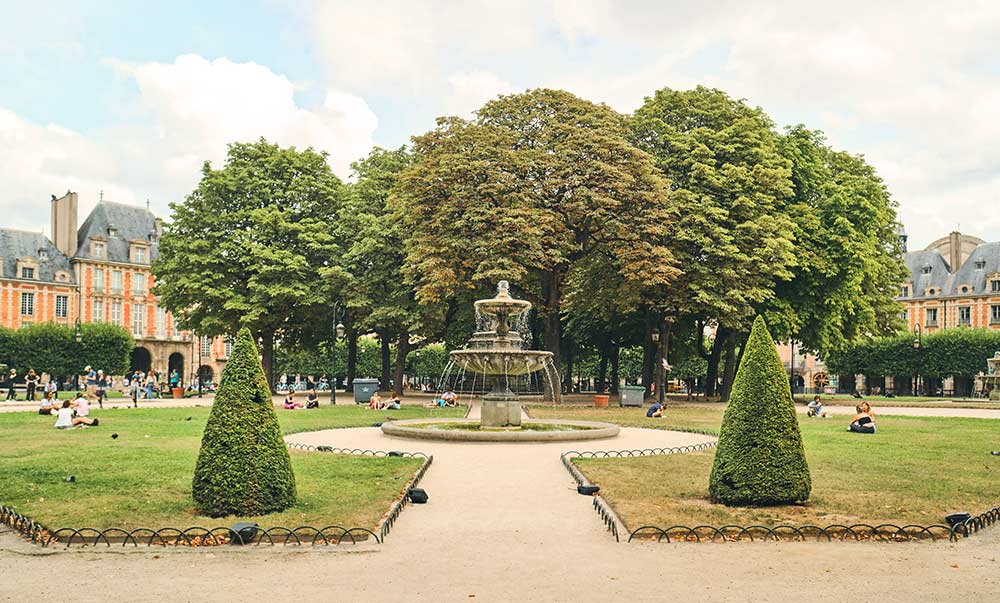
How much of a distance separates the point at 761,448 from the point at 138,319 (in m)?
78.3

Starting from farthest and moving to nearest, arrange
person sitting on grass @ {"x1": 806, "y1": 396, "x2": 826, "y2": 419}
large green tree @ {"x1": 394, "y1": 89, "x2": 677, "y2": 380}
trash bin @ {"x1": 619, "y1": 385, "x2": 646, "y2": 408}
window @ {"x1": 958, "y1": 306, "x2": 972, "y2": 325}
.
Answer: window @ {"x1": 958, "y1": 306, "x2": 972, "y2": 325} < trash bin @ {"x1": 619, "y1": 385, "x2": 646, "y2": 408} < large green tree @ {"x1": 394, "y1": 89, "x2": 677, "y2": 380} < person sitting on grass @ {"x1": 806, "y1": 396, "x2": 826, "y2": 419}

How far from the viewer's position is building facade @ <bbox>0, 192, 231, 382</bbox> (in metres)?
73.6

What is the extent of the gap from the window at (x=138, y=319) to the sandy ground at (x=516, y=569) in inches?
2983

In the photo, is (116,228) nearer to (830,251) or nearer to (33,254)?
(33,254)

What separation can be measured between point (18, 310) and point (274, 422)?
73.2 metres

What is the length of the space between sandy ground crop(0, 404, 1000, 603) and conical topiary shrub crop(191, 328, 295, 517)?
54.0 inches

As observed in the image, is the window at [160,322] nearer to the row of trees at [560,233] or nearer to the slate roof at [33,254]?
the slate roof at [33,254]

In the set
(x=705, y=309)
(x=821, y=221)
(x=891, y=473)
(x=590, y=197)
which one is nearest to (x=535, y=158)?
(x=590, y=197)

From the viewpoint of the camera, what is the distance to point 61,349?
206 feet

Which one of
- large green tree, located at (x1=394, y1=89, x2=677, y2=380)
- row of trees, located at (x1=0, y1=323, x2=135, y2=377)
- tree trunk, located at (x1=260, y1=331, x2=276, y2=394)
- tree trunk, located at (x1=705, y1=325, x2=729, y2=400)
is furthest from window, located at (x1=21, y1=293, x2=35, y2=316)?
tree trunk, located at (x1=705, y1=325, x2=729, y2=400)

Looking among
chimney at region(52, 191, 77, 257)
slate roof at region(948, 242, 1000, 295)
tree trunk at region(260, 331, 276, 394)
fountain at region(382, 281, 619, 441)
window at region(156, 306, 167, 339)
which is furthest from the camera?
slate roof at region(948, 242, 1000, 295)

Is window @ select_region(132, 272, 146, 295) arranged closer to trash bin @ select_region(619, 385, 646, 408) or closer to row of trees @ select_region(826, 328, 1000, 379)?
trash bin @ select_region(619, 385, 646, 408)

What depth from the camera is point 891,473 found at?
47.9 ft

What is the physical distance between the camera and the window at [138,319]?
7994cm
